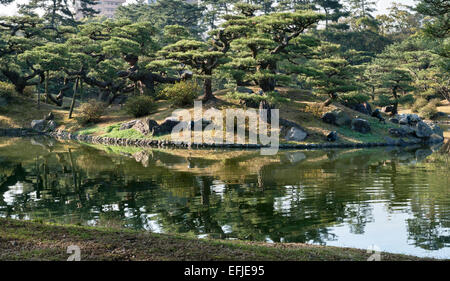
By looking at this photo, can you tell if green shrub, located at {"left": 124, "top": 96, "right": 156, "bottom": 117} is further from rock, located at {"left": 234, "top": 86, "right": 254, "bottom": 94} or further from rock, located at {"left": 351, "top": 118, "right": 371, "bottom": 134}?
rock, located at {"left": 351, "top": 118, "right": 371, "bottom": 134}

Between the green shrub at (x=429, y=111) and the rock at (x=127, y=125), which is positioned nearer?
the rock at (x=127, y=125)

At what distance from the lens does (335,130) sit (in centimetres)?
2598

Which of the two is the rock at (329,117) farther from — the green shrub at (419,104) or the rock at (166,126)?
the green shrub at (419,104)

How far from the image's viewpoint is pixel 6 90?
33.3 meters

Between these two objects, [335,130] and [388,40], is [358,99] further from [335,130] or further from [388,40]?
[388,40]

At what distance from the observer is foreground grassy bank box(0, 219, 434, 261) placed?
5578 mm

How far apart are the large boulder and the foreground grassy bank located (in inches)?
772

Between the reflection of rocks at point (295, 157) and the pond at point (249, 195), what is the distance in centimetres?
5

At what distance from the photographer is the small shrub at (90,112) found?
30203 millimetres

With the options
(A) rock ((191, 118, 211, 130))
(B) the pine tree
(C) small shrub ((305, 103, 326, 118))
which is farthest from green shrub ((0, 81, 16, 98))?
(C) small shrub ((305, 103, 326, 118))

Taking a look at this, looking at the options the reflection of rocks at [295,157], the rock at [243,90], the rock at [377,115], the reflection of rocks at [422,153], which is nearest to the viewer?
the reflection of rocks at [295,157]

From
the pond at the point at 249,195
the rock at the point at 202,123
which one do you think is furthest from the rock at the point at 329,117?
the rock at the point at 202,123
